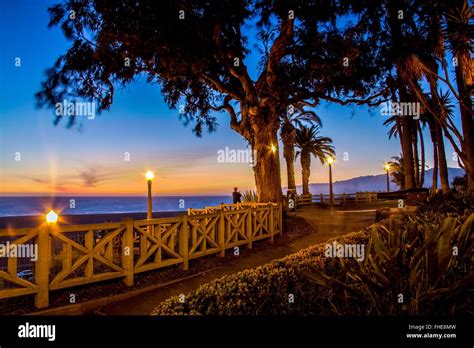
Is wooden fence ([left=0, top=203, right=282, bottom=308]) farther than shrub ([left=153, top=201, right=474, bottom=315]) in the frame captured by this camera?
Yes

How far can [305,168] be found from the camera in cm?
3466

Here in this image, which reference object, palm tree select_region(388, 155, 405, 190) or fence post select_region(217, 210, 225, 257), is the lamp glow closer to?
fence post select_region(217, 210, 225, 257)

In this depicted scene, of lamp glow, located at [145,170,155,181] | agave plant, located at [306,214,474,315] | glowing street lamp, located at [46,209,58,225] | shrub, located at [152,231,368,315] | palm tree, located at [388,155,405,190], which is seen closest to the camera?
agave plant, located at [306,214,474,315]

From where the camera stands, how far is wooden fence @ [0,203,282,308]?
4887 mm

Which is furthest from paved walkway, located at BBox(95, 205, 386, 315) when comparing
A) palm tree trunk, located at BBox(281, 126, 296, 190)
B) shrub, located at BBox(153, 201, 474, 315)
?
palm tree trunk, located at BBox(281, 126, 296, 190)

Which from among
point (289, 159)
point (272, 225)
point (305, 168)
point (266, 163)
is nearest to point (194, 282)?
point (272, 225)

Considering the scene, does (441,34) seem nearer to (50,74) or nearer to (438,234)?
(438,234)

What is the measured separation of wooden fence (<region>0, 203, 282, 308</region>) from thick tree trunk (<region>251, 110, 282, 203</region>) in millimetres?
2876

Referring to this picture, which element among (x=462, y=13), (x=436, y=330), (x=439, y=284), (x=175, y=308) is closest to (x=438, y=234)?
(x=439, y=284)

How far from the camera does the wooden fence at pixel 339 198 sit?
1251 inches

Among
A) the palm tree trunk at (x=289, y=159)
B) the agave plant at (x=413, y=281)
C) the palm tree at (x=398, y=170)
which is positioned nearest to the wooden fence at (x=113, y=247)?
the agave plant at (x=413, y=281)

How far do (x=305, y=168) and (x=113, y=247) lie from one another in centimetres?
2951
